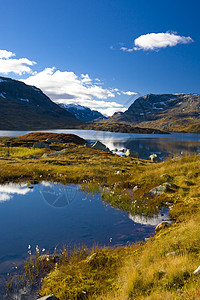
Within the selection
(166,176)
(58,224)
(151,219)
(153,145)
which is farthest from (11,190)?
(153,145)

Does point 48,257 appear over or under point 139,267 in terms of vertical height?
under

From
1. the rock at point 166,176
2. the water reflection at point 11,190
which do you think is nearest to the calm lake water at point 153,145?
the rock at point 166,176

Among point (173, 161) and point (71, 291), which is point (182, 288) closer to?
point (71, 291)

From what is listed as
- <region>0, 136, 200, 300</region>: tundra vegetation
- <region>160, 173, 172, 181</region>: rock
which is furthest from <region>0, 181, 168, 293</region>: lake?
<region>160, 173, 172, 181</region>: rock

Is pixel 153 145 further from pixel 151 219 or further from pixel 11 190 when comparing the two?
pixel 151 219

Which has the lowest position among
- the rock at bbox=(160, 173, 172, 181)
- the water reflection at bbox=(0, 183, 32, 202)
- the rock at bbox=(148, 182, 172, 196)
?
the water reflection at bbox=(0, 183, 32, 202)

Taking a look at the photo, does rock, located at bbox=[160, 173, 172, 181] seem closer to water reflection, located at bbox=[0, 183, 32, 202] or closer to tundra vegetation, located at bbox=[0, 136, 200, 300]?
tundra vegetation, located at bbox=[0, 136, 200, 300]

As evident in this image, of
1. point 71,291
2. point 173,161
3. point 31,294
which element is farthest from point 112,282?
point 173,161

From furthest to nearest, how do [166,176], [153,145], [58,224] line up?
[153,145], [166,176], [58,224]

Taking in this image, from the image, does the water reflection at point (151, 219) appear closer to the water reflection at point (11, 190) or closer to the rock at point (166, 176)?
the rock at point (166, 176)

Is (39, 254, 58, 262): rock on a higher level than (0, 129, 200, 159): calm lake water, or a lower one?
lower

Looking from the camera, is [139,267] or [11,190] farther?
[11,190]

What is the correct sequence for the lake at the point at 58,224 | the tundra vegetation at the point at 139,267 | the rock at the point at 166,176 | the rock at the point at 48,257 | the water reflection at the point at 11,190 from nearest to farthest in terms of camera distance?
the tundra vegetation at the point at 139,267 → the rock at the point at 48,257 → the lake at the point at 58,224 → the water reflection at the point at 11,190 → the rock at the point at 166,176

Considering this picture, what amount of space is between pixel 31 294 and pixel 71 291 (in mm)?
1252
